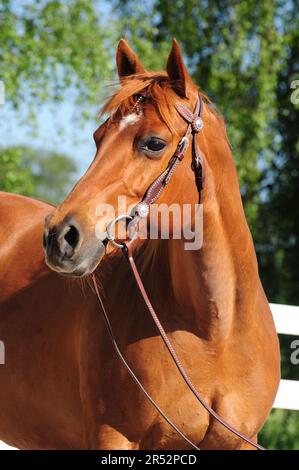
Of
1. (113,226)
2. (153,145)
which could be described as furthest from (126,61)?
(113,226)

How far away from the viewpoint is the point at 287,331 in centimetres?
550

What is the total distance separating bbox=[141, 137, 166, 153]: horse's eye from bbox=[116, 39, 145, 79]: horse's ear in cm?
49

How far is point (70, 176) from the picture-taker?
1667 inches

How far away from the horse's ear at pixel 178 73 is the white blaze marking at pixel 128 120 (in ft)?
0.84

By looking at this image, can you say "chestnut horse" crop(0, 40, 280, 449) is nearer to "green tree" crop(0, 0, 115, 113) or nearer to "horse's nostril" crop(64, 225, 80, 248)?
"horse's nostril" crop(64, 225, 80, 248)

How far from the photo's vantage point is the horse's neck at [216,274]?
3062mm

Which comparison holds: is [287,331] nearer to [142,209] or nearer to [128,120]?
[142,209]

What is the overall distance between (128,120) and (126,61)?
0.50 m

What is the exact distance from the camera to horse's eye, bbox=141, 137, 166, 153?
2.85m

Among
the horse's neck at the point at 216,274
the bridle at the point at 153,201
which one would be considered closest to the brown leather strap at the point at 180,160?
the bridle at the point at 153,201

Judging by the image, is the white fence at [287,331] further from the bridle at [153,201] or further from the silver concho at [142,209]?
the silver concho at [142,209]

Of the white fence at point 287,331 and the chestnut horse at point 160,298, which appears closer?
the chestnut horse at point 160,298

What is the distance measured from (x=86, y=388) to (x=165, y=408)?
384 millimetres

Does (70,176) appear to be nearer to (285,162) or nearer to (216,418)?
(285,162)
